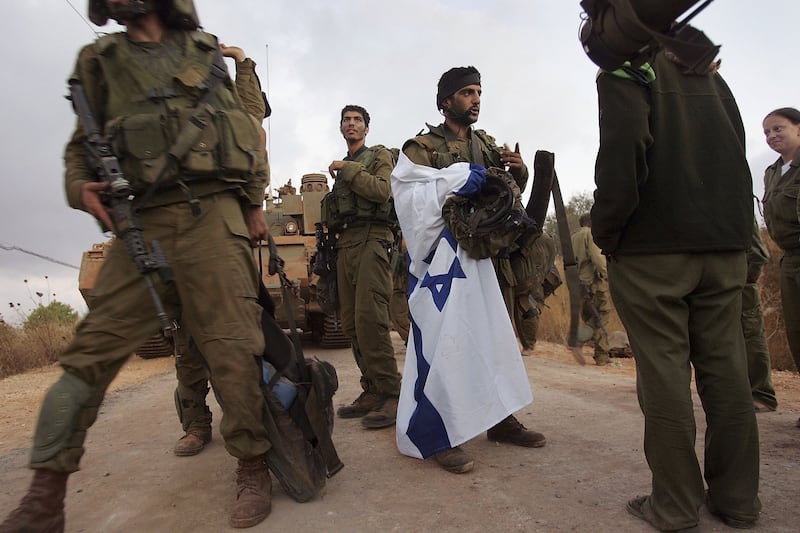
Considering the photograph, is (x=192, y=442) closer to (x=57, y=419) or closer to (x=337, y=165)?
(x=57, y=419)

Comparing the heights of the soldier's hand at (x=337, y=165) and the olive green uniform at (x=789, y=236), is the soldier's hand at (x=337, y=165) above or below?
above

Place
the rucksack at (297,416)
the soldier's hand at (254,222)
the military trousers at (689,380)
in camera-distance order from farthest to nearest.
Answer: the soldier's hand at (254,222)
the rucksack at (297,416)
the military trousers at (689,380)

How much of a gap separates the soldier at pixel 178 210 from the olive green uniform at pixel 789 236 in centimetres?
330

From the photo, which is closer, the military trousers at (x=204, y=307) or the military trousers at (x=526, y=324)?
the military trousers at (x=204, y=307)

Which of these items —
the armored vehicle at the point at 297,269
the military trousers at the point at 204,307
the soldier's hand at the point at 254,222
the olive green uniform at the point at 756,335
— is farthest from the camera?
the armored vehicle at the point at 297,269

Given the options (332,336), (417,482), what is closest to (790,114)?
(417,482)

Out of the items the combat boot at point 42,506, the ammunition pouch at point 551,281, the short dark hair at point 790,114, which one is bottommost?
the combat boot at point 42,506

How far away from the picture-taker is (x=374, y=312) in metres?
3.92

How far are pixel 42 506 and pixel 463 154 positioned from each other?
2.66 m

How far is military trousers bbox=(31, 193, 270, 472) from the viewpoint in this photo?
7.39 ft

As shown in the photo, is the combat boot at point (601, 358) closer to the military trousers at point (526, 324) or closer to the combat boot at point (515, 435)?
the military trousers at point (526, 324)

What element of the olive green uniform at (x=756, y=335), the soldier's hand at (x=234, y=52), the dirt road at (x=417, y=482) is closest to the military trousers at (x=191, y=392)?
the dirt road at (x=417, y=482)

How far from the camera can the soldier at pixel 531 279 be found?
3438mm

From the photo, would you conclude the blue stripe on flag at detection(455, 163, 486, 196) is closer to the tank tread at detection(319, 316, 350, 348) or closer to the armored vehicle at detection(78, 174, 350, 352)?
the armored vehicle at detection(78, 174, 350, 352)
